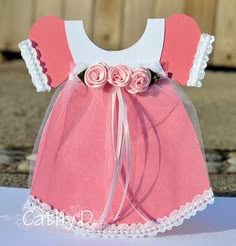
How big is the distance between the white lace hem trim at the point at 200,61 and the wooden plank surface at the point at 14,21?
108 inches

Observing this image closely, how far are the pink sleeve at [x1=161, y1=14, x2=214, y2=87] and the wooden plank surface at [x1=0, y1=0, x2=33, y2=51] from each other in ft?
8.93

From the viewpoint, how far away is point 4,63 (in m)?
3.99

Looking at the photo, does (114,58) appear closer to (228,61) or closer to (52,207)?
(52,207)

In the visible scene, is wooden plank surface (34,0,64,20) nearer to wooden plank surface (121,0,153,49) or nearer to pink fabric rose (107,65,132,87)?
wooden plank surface (121,0,153,49)

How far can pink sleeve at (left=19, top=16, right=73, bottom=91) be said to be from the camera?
1.20 metres

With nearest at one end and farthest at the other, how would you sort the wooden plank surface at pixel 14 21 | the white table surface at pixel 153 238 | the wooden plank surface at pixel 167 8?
the white table surface at pixel 153 238 → the wooden plank surface at pixel 167 8 → the wooden plank surface at pixel 14 21

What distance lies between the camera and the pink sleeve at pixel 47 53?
1.20 metres

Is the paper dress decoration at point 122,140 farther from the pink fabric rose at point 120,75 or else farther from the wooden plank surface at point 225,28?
the wooden plank surface at point 225,28

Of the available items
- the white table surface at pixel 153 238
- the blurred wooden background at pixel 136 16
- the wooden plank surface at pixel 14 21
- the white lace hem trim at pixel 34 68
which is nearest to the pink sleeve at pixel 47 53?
the white lace hem trim at pixel 34 68

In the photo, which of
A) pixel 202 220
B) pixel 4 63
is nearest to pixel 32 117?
pixel 4 63

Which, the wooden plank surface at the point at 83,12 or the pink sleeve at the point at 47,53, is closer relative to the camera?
the pink sleeve at the point at 47,53

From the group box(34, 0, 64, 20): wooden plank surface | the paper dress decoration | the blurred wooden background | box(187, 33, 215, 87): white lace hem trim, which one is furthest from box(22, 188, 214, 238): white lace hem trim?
box(34, 0, 64, 20): wooden plank surface

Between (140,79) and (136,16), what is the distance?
2619 millimetres

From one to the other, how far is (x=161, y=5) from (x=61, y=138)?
262 centimetres
